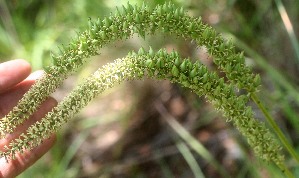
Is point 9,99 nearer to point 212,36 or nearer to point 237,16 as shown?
point 212,36

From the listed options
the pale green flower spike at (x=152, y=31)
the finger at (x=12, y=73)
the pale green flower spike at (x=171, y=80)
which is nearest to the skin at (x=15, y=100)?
the finger at (x=12, y=73)

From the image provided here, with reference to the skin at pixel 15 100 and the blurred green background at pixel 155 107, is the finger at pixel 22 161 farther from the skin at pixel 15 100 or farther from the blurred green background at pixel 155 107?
the blurred green background at pixel 155 107

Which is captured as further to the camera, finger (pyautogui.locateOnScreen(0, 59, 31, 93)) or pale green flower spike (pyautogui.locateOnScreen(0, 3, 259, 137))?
finger (pyautogui.locateOnScreen(0, 59, 31, 93))

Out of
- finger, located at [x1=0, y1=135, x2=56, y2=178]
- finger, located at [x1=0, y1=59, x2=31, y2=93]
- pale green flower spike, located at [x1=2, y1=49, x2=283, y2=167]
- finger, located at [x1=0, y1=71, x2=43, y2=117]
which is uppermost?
finger, located at [x1=0, y1=59, x2=31, y2=93]

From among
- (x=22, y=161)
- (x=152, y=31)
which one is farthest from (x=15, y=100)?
(x=152, y=31)

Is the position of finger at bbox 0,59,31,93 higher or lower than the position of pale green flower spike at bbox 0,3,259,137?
higher

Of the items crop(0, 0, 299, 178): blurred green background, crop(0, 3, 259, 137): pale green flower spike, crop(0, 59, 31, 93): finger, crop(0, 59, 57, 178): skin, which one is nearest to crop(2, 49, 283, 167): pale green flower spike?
crop(0, 3, 259, 137): pale green flower spike

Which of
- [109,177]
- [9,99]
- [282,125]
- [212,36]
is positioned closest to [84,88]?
[212,36]

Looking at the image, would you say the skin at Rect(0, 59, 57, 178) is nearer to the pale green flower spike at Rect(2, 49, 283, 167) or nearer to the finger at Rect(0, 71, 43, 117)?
the finger at Rect(0, 71, 43, 117)
